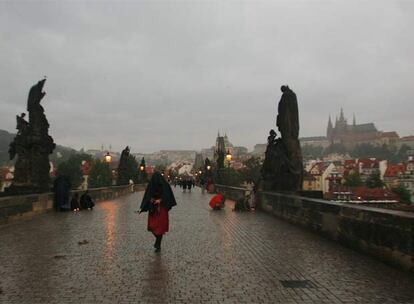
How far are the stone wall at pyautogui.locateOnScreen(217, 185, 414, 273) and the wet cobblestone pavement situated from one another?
0.23m

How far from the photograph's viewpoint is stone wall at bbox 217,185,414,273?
25.0 ft

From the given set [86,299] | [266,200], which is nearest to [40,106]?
[266,200]

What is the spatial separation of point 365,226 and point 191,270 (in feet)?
11.3

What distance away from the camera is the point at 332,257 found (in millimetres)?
8992

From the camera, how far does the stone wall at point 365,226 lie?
7.61m

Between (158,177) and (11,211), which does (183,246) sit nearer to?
(158,177)

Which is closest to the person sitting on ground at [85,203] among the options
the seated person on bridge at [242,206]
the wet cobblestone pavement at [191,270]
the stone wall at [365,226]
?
the seated person on bridge at [242,206]

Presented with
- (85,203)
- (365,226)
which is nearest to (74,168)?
(85,203)

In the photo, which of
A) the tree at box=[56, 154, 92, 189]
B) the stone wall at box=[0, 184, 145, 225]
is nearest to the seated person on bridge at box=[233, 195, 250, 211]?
the stone wall at box=[0, 184, 145, 225]

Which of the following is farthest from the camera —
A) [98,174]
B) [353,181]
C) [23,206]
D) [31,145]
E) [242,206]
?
[353,181]

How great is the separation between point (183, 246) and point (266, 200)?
10.4 meters

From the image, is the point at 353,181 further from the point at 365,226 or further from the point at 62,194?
the point at 365,226

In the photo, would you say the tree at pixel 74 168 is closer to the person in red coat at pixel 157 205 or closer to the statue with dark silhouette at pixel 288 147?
the statue with dark silhouette at pixel 288 147

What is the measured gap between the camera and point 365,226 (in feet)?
30.1
